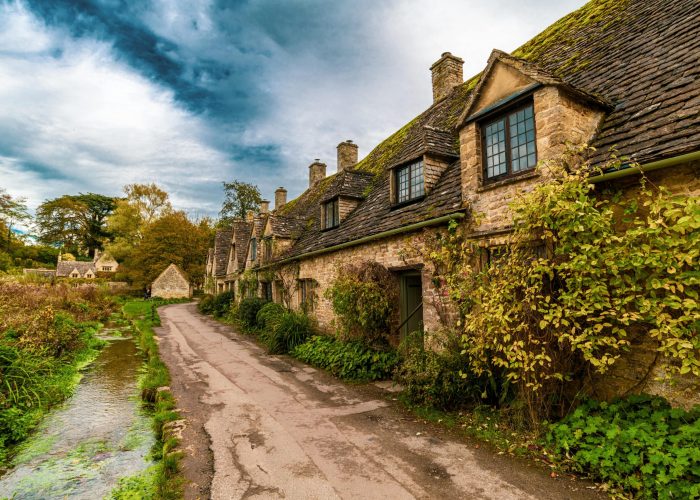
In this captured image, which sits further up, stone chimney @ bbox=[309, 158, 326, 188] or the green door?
stone chimney @ bbox=[309, 158, 326, 188]

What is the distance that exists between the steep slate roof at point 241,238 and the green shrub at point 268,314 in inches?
434

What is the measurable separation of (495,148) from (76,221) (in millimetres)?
84229

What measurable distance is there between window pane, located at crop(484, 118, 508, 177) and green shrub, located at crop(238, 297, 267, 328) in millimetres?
14310

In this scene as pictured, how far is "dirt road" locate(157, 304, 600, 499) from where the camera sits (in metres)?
4.39

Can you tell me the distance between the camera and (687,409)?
453 centimetres

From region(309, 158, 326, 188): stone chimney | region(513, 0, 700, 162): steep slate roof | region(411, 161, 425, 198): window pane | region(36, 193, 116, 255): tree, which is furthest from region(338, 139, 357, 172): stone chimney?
region(36, 193, 116, 255): tree

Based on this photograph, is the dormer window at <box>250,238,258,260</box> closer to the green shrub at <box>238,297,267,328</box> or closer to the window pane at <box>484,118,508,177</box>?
the green shrub at <box>238,297,267,328</box>

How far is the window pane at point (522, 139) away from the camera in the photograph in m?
6.61

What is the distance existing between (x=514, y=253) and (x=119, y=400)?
9630mm

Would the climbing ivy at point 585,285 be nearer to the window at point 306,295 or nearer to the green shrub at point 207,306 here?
the window at point 306,295

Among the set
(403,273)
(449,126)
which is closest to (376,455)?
(403,273)

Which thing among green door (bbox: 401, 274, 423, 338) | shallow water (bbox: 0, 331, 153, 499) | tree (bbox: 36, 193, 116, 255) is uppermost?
tree (bbox: 36, 193, 116, 255)

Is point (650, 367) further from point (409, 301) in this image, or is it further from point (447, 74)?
point (447, 74)

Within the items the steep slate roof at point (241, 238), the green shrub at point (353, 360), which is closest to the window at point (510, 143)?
the green shrub at point (353, 360)
